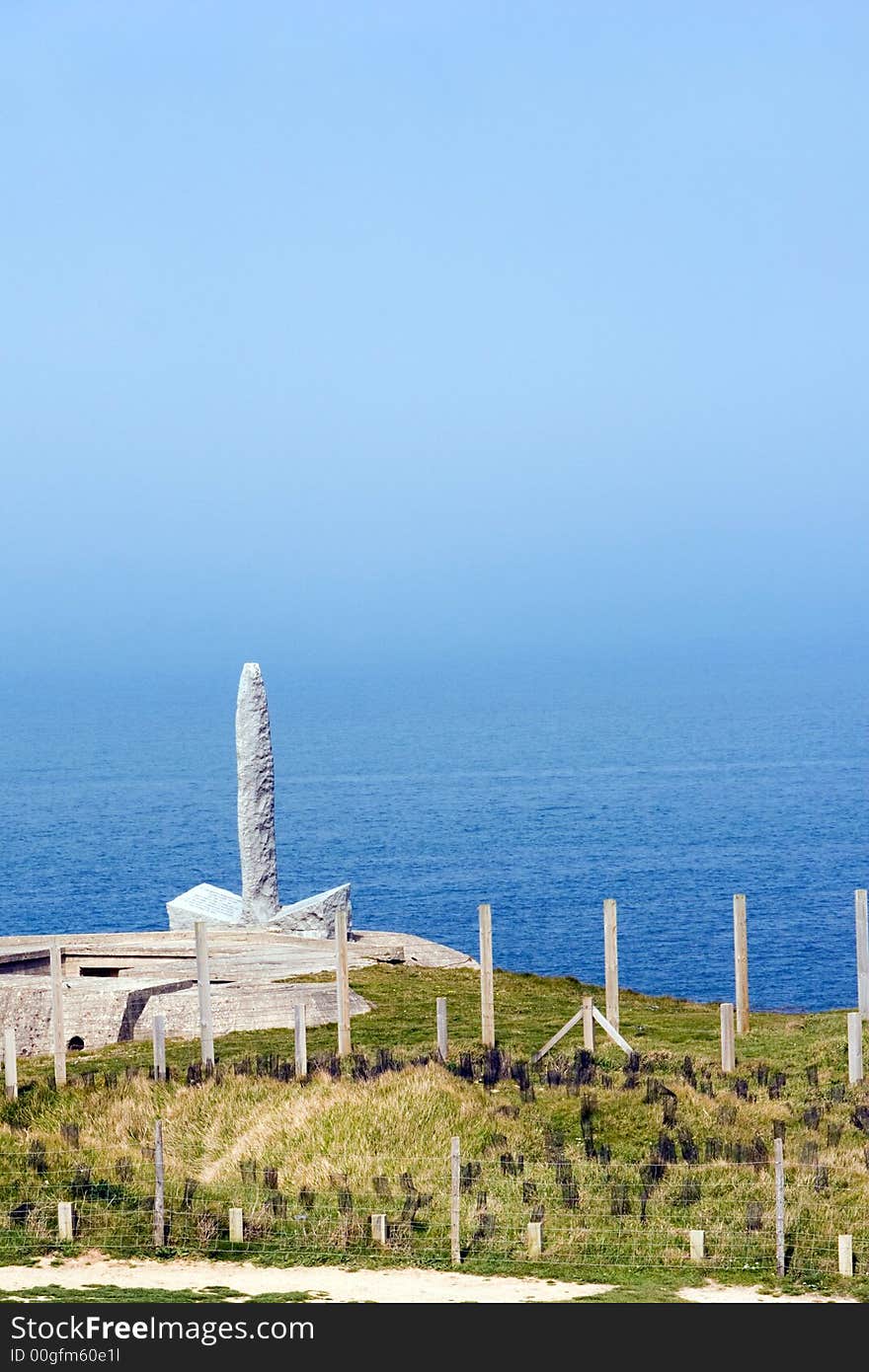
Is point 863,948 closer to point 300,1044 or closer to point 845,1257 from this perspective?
point 300,1044

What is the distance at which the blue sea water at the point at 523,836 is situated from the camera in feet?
204

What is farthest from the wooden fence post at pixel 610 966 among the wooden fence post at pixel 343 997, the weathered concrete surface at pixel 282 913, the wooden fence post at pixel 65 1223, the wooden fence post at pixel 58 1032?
the weathered concrete surface at pixel 282 913

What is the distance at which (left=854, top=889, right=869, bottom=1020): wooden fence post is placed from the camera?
84.7ft

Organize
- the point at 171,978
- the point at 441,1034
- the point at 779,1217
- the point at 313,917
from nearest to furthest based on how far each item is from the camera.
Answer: the point at 779,1217 → the point at 441,1034 → the point at 171,978 → the point at 313,917

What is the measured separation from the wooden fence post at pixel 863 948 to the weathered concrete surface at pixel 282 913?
14400mm

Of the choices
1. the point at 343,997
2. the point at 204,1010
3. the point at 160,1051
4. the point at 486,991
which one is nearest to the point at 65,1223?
the point at 160,1051

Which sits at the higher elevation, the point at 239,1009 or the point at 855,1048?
the point at 239,1009

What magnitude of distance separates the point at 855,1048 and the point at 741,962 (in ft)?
10.6

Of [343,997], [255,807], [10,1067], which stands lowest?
[10,1067]

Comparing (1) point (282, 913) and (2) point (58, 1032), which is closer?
(2) point (58, 1032)

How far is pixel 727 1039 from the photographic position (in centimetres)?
2462

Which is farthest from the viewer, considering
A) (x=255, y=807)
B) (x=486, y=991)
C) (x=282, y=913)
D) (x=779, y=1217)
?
(x=255, y=807)
